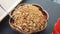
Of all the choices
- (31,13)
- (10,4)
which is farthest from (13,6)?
(31,13)

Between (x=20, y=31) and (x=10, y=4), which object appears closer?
(x=20, y=31)

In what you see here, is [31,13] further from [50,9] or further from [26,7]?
[50,9]

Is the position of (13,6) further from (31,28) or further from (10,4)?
(31,28)

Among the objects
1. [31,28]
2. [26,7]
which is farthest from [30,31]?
[26,7]

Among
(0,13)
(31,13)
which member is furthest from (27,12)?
(0,13)
